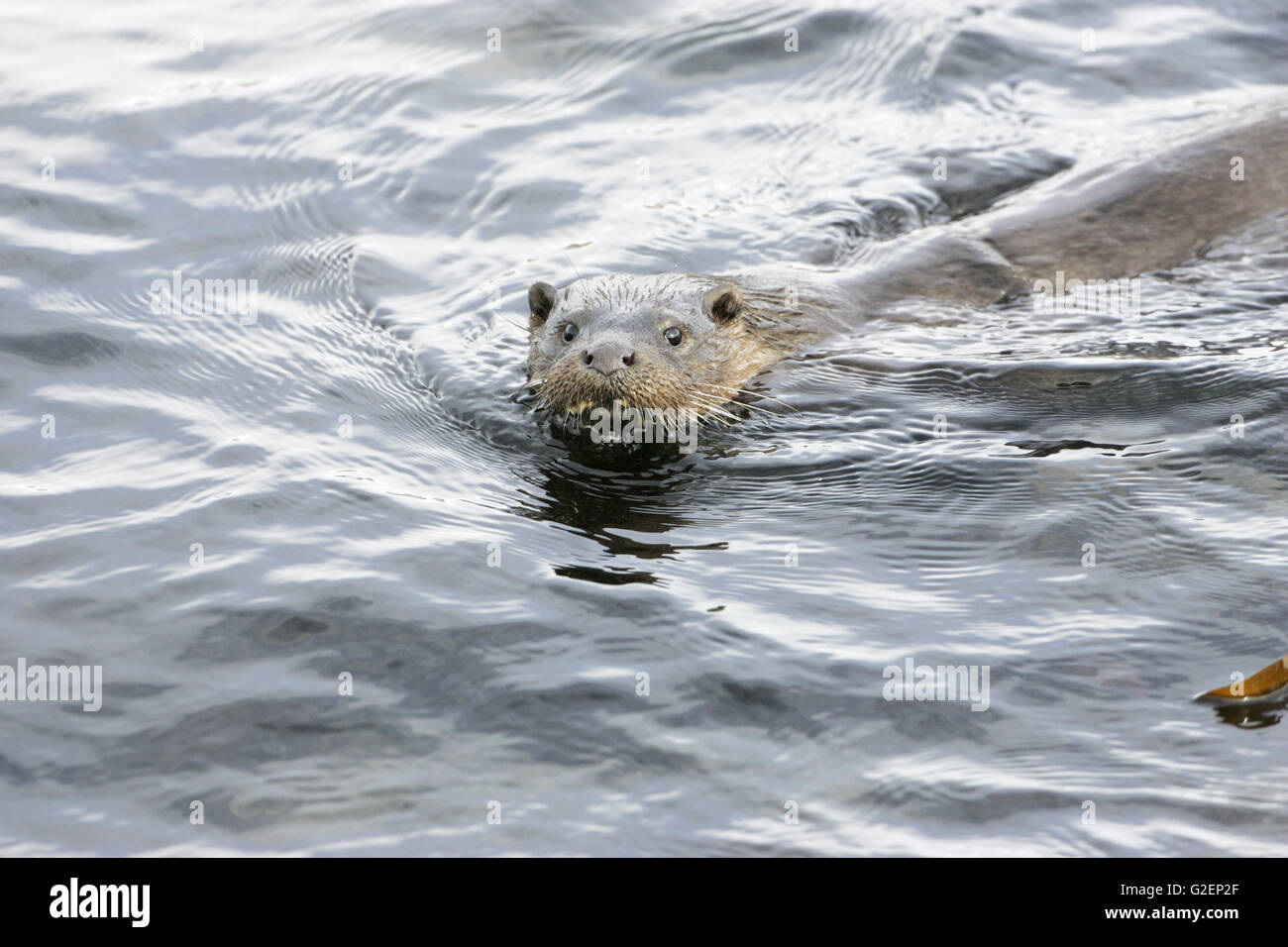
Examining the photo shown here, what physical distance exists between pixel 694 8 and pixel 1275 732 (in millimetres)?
8107

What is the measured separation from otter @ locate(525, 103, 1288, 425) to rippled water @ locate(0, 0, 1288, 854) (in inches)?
8.0

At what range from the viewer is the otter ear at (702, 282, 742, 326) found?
20.9 feet

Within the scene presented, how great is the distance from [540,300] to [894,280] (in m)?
1.79

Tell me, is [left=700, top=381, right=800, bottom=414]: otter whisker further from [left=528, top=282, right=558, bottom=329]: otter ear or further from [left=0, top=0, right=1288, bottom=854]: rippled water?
[left=528, top=282, right=558, bottom=329]: otter ear

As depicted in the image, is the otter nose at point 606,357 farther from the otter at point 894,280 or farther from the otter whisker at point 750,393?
the otter whisker at point 750,393

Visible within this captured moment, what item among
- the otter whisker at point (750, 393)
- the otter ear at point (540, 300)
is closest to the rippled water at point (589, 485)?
the otter whisker at point (750, 393)

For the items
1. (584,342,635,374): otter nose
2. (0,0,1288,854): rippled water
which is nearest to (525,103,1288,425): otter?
(584,342,635,374): otter nose

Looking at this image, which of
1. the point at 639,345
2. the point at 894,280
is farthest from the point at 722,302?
the point at 894,280

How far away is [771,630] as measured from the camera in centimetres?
451

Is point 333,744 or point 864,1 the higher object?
point 864,1

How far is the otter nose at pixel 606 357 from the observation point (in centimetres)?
572
